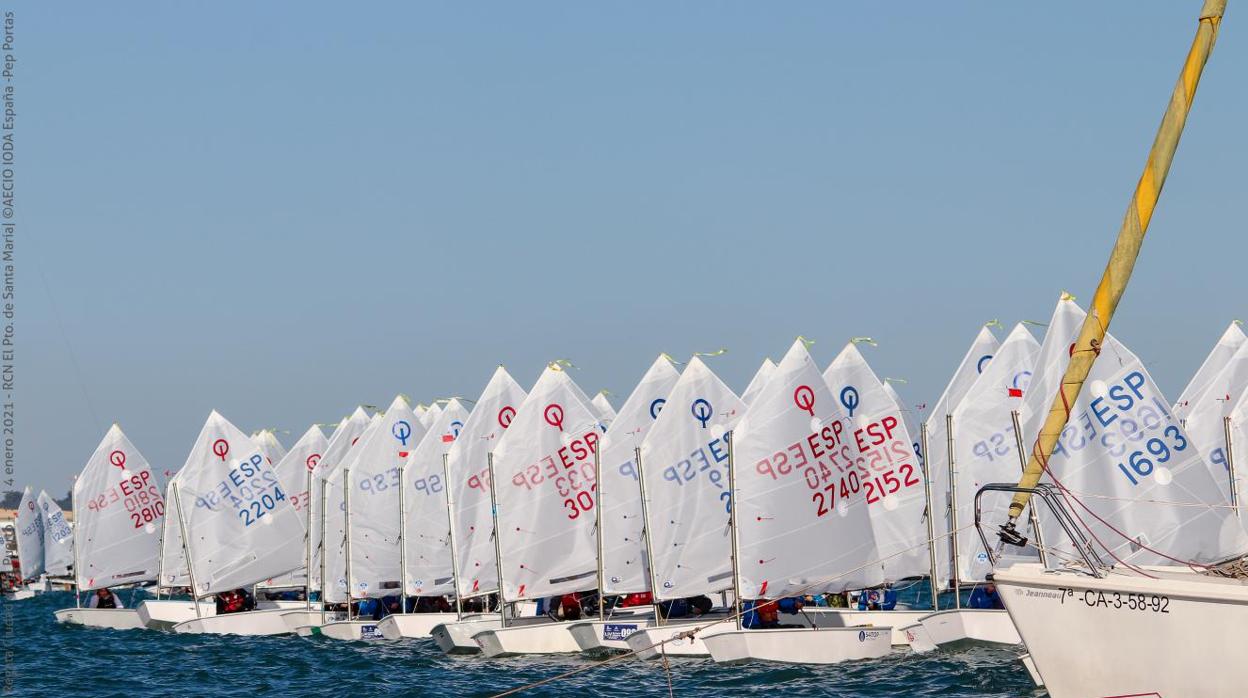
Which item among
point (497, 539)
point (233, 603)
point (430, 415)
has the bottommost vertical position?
point (233, 603)

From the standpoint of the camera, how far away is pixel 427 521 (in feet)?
151

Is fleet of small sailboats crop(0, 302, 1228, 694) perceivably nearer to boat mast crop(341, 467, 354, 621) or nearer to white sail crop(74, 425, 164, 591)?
boat mast crop(341, 467, 354, 621)

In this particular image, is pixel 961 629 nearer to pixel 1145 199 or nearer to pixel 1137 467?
pixel 1137 467

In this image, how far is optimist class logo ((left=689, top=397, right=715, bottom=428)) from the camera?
126 feet

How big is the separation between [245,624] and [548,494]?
13.6 metres

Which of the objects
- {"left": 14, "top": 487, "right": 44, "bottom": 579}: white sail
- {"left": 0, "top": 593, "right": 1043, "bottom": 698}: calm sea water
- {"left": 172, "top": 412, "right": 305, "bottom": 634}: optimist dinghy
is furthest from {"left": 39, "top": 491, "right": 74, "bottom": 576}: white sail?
{"left": 0, "top": 593, "right": 1043, "bottom": 698}: calm sea water

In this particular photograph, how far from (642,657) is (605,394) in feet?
73.8

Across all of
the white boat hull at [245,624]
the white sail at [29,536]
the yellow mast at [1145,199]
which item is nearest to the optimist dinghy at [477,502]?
the white boat hull at [245,624]

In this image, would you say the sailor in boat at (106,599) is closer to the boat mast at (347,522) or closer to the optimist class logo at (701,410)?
the boat mast at (347,522)

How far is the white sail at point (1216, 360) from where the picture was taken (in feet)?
142

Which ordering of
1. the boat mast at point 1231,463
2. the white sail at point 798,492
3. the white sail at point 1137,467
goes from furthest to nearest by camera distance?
the boat mast at point 1231,463
the white sail at point 798,492
the white sail at point 1137,467

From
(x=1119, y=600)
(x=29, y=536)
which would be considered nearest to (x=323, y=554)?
(x=1119, y=600)

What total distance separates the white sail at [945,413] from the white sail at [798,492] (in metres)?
6.60

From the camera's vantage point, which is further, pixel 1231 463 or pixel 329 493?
pixel 329 493
